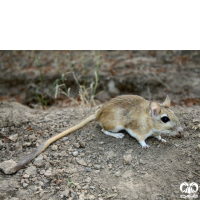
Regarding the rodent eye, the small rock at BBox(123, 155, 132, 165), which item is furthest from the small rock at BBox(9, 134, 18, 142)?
the rodent eye

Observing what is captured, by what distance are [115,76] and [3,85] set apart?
3705 millimetres

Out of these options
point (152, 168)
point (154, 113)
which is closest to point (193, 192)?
point (152, 168)

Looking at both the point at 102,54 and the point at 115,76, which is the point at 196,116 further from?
the point at 102,54

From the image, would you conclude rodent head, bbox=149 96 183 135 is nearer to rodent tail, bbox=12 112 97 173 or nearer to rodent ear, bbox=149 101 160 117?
rodent ear, bbox=149 101 160 117

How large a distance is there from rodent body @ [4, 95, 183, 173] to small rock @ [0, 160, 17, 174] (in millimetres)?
155

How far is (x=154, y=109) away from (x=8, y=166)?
2465mm

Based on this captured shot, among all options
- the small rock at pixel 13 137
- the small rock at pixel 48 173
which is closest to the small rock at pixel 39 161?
the small rock at pixel 48 173

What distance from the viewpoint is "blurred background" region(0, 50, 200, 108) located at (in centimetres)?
680

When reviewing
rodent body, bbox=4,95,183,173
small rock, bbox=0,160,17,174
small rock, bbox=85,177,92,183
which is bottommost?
small rock, bbox=85,177,92,183

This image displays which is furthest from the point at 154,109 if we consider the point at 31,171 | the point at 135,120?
the point at 31,171

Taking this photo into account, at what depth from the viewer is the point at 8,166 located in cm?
356

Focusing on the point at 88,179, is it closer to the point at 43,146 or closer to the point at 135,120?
the point at 43,146

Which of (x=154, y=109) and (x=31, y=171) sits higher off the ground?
(x=154, y=109)

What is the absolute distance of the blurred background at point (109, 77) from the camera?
680cm
